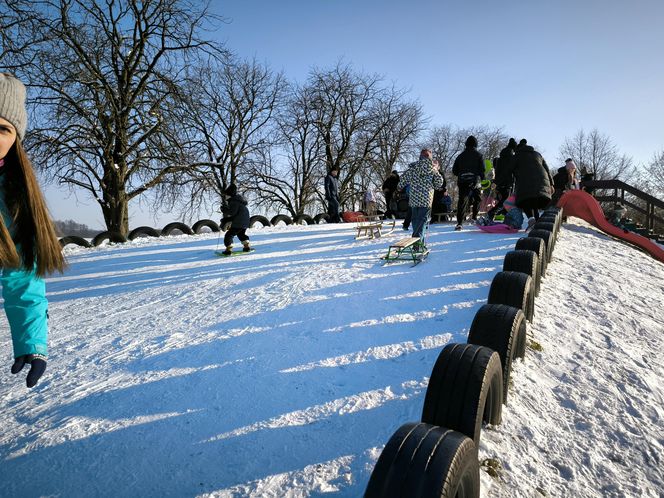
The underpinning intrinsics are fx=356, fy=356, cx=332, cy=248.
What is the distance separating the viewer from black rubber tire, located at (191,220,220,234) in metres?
14.6

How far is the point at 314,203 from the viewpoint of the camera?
2880 cm

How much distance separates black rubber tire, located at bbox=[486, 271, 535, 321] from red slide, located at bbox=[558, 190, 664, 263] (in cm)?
770

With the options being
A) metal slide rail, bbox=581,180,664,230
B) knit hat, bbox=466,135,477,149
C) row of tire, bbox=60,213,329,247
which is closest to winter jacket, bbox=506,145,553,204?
knit hat, bbox=466,135,477,149

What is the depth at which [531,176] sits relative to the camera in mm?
8266

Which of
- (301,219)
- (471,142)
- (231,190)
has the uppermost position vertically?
(471,142)

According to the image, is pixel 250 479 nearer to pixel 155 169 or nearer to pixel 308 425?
pixel 308 425

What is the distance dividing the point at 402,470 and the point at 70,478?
7.08ft

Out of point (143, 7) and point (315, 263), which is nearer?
point (315, 263)

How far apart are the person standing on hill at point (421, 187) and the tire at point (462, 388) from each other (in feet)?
17.6

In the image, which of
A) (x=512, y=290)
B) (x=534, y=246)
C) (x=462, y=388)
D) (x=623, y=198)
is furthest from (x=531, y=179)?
(x=623, y=198)

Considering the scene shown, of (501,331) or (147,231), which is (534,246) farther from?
(147,231)

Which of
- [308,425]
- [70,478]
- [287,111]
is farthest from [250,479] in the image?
[287,111]

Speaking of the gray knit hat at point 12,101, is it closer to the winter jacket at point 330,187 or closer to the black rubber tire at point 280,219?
the winter jacket at point 330,187

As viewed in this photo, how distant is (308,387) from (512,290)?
2.18m
